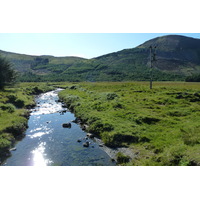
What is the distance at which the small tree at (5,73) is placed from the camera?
49.2m

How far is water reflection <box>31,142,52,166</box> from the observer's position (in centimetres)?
1486

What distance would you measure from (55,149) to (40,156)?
189 cm

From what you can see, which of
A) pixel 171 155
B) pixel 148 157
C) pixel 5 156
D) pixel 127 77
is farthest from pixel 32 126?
pixel 127 77

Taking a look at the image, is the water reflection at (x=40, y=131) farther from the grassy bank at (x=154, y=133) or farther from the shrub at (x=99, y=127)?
the shrub at (x=99, y=127)

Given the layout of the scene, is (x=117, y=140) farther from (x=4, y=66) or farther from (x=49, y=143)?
(x=4, y=66)

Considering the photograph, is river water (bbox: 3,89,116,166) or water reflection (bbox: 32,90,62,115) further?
water reflection (bbox: 32,90,62,115)

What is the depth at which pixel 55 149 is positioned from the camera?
58.0 ft

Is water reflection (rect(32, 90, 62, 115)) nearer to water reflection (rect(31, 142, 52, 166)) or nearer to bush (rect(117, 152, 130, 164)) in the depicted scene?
water reflection (rect(31, 142, 52, 166))

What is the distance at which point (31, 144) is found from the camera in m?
18.9

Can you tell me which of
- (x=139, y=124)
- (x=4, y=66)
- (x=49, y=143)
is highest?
(x=4, y=66)

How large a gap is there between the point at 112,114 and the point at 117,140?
24.4 feet

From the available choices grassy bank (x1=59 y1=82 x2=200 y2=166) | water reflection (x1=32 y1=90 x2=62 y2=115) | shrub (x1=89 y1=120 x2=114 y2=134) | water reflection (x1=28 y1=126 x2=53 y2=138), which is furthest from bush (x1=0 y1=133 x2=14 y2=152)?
water reflection (x1=32 y1=90 x2=62 y2=115)

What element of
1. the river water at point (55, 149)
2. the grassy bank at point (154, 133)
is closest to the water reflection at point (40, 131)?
the river water at point (55, 149)

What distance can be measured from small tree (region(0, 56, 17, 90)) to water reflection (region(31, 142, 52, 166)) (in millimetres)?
39544
